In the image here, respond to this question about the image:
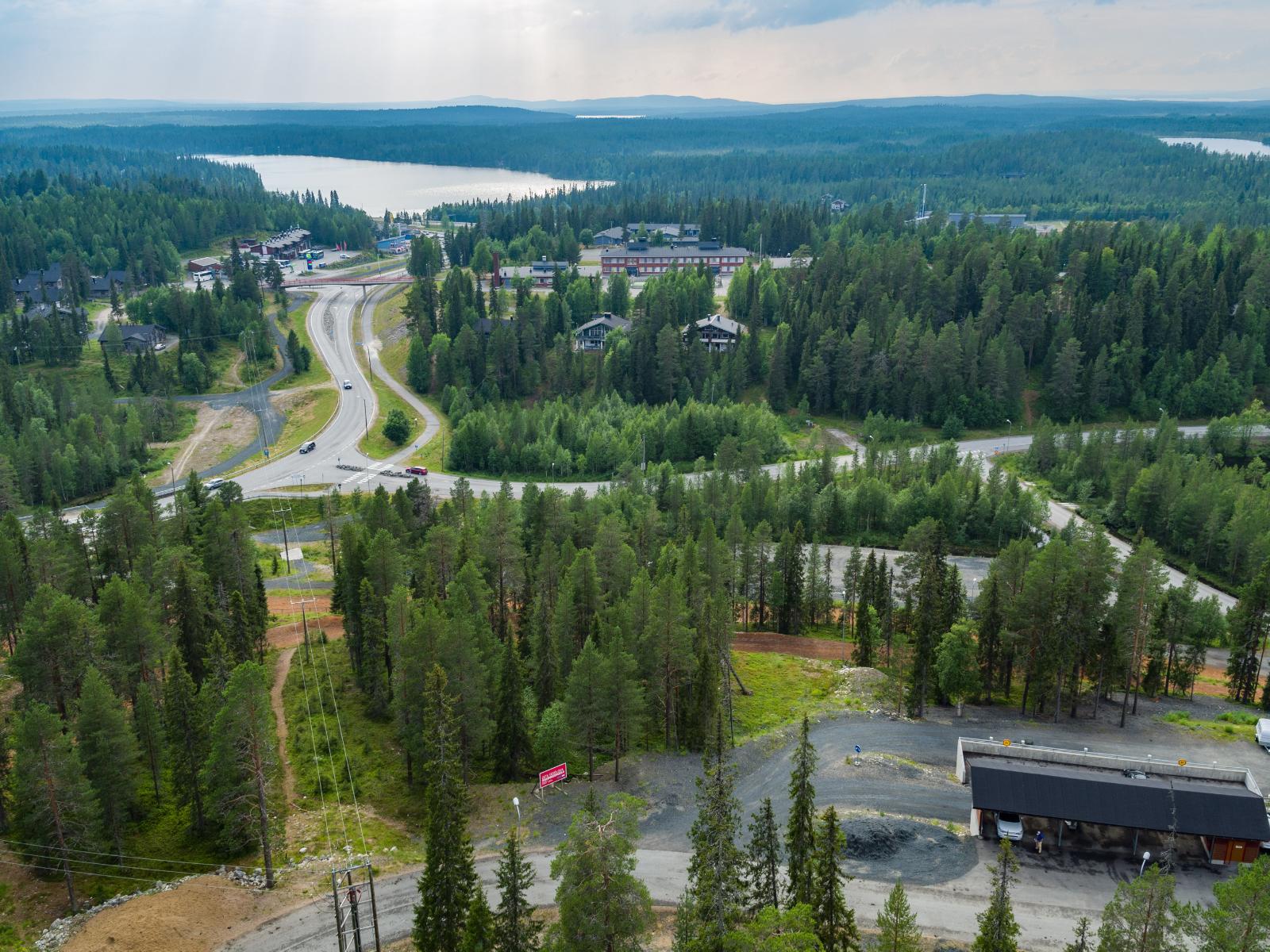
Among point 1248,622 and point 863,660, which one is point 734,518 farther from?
Answer: point 1248,622

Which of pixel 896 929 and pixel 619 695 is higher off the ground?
pixel 896 929

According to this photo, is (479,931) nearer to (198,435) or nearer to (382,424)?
(382,424)

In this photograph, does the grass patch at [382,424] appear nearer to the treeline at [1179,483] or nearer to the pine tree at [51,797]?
the treeline at [1179,483]

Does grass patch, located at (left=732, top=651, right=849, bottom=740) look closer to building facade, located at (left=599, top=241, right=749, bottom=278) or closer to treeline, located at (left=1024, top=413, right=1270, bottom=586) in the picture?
treeline, located at (left=1024, top=413, right=1270, bottom=586)

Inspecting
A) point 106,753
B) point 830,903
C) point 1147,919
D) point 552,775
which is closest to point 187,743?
point 106,753

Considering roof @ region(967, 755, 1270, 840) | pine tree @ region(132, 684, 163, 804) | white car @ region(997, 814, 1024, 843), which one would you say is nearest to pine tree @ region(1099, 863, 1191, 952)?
white car @ region(997, 814, 1024, 843)

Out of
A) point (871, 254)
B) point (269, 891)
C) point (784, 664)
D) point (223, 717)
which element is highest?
point (871, 254)

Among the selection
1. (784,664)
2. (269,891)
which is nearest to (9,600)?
(269,891)

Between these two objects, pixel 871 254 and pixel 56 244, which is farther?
pixel 56 244
